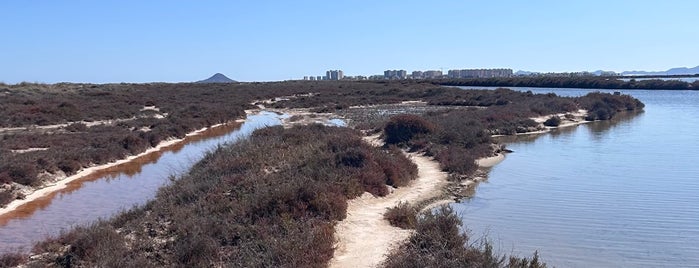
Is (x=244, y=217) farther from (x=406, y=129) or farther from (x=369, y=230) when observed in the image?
(x=406, y=129)

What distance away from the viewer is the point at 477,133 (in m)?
28.1

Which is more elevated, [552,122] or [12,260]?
[12,260]

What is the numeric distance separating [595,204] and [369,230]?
7.27 m

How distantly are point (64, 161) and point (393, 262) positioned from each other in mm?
16346

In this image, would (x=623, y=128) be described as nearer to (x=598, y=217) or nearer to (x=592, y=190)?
(x=592, y=190)

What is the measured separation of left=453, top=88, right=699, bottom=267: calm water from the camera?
1231 cm

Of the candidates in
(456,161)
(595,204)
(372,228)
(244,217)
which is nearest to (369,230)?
(372,228)

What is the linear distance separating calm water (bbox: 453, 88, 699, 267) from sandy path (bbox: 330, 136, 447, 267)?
1.62m

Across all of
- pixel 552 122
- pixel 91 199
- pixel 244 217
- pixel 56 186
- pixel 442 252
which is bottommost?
pixel 552 122

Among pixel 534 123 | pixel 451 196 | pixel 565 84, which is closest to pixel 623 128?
pixel 534 123

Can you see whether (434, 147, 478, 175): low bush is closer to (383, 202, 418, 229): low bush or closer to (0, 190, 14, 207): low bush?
(383, 202, 418, 229): low bush

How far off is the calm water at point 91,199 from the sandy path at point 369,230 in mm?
6212

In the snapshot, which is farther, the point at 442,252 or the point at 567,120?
the point at 567,120

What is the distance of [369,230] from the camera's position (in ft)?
41.7
